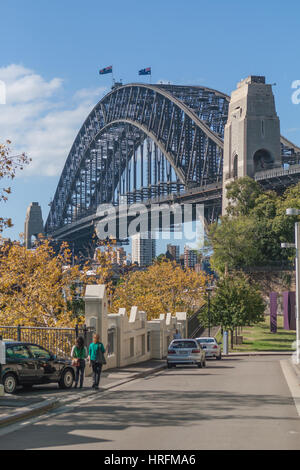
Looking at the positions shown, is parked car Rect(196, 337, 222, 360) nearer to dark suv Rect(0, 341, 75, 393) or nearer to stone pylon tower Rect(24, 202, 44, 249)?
dark suv Rect(0, 341, 75, 393)

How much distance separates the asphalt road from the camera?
10719mm

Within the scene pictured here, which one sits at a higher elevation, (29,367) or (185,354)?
(29,367)

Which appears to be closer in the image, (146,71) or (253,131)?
(253,131)

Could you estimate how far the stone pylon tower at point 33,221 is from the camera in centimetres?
17466

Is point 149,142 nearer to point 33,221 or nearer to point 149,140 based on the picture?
point 149,140

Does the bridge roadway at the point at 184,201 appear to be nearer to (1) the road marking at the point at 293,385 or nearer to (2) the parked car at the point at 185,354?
(2) the parked car at the point at 185,354

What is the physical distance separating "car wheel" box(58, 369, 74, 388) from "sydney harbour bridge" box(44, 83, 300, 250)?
61.1 meters

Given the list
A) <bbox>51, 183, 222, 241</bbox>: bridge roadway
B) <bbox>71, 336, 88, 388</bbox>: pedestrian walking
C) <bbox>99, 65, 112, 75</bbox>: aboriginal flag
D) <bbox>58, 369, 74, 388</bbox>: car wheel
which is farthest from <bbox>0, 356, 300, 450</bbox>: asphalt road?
<bbox>99, 65, 112, 75</bbox>: aboriginal flag

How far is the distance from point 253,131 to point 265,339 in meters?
31.2

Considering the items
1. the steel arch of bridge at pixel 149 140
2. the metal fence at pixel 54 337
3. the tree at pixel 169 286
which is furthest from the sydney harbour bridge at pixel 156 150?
the metal fence at pixel 54 337

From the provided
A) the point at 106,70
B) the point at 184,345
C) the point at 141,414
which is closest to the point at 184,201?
the point at 106,70

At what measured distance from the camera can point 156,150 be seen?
4670 inches

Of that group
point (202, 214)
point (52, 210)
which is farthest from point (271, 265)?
point (52, 210)

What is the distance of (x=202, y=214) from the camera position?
9575 cm
